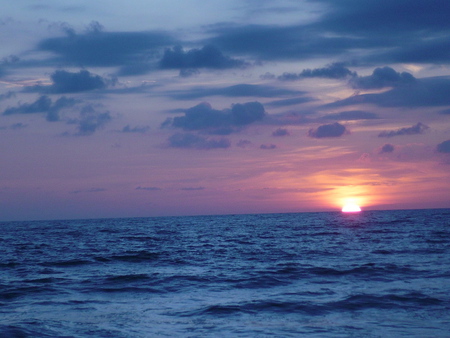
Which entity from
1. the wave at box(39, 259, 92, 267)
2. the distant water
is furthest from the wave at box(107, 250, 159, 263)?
the wave at box(39, 259, 92, 267)

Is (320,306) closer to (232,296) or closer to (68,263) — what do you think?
(232,296)

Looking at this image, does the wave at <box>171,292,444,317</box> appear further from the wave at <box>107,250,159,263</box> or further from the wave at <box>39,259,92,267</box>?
the wave at <box>107,250,159,263</box>

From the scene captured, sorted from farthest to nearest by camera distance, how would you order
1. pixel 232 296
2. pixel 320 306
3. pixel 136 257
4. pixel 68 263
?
Result: 1. pixel 136 257
2. pixel 68 263
3. pixel 232 296
4. pixel 320 306

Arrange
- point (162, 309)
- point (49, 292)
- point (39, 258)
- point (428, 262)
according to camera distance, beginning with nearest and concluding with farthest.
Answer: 1. point (162, 309)
2. point (49, 292)
3. point (428, 262)
4. point (39, 258)

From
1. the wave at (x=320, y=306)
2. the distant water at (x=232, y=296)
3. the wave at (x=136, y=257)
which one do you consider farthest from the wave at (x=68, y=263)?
the wave at (x=320, y=306)

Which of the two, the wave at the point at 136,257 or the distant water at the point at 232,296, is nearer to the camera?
the distant water at the point at 232,296

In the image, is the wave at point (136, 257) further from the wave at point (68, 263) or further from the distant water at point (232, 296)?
the wave at point (68, 263)

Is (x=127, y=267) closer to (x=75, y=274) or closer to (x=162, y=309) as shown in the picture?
(x=75, y=274)

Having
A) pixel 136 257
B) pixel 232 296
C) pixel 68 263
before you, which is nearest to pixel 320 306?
pixel 232 296

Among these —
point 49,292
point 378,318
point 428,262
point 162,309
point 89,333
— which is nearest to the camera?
point 89,333

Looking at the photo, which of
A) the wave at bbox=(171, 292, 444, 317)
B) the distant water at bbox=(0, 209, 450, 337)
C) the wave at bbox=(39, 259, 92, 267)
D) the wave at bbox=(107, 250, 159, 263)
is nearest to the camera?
the distant water at bbox=(0, 209, 450, 337)

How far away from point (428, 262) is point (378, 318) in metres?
14.4

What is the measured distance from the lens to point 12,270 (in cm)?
2773

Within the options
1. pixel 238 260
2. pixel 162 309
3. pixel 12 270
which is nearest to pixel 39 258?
pixel 12 270
